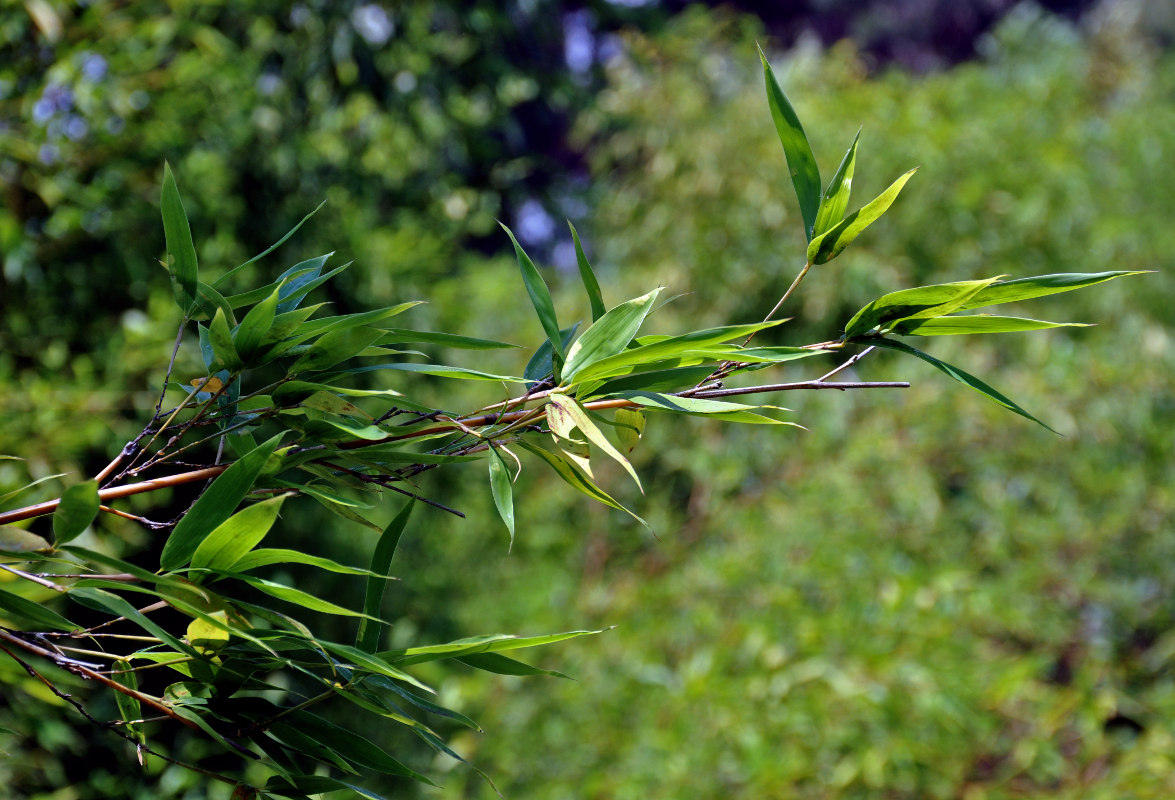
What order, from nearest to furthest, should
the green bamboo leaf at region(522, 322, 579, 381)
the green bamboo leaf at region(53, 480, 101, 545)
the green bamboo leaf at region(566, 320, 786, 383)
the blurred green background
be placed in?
the green bamboo leaf at region(53, 480, 101, 545) → the green bamboo leaf at region(566, 320, 786, 383) → the green bamboo leaf at region(522, 322, 579, 381) → the blurred green background

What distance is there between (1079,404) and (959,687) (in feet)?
3.69

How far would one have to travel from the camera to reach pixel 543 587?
331 centimetres

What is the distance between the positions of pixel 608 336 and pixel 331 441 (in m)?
0.18

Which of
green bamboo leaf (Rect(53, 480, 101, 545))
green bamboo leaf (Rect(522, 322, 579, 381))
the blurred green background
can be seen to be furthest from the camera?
the blurred green background

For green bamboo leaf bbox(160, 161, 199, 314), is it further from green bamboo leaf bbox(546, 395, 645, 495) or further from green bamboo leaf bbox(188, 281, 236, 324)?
green bamboo leaf bbox(546, 395, 645, 495)

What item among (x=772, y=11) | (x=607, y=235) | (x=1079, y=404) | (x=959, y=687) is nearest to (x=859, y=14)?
(x=772, y=11)

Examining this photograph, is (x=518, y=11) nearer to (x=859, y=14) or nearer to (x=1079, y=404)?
(x=1079, y=404)

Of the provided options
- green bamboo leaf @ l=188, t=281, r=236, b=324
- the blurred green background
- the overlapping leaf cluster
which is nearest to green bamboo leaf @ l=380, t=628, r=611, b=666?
the overlapping leaf cluster

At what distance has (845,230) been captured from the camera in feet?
1.98

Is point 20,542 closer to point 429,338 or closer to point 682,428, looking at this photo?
point 429,338

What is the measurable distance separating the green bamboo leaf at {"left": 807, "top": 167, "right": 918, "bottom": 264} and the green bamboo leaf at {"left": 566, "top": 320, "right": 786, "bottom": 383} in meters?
0.07

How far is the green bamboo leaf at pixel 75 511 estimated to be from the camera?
1.53ft

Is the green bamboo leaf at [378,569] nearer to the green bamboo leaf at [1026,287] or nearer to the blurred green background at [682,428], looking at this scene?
the green bamboo leaf at [1026,287]

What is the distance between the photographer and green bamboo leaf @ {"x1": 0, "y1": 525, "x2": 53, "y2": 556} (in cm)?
49
